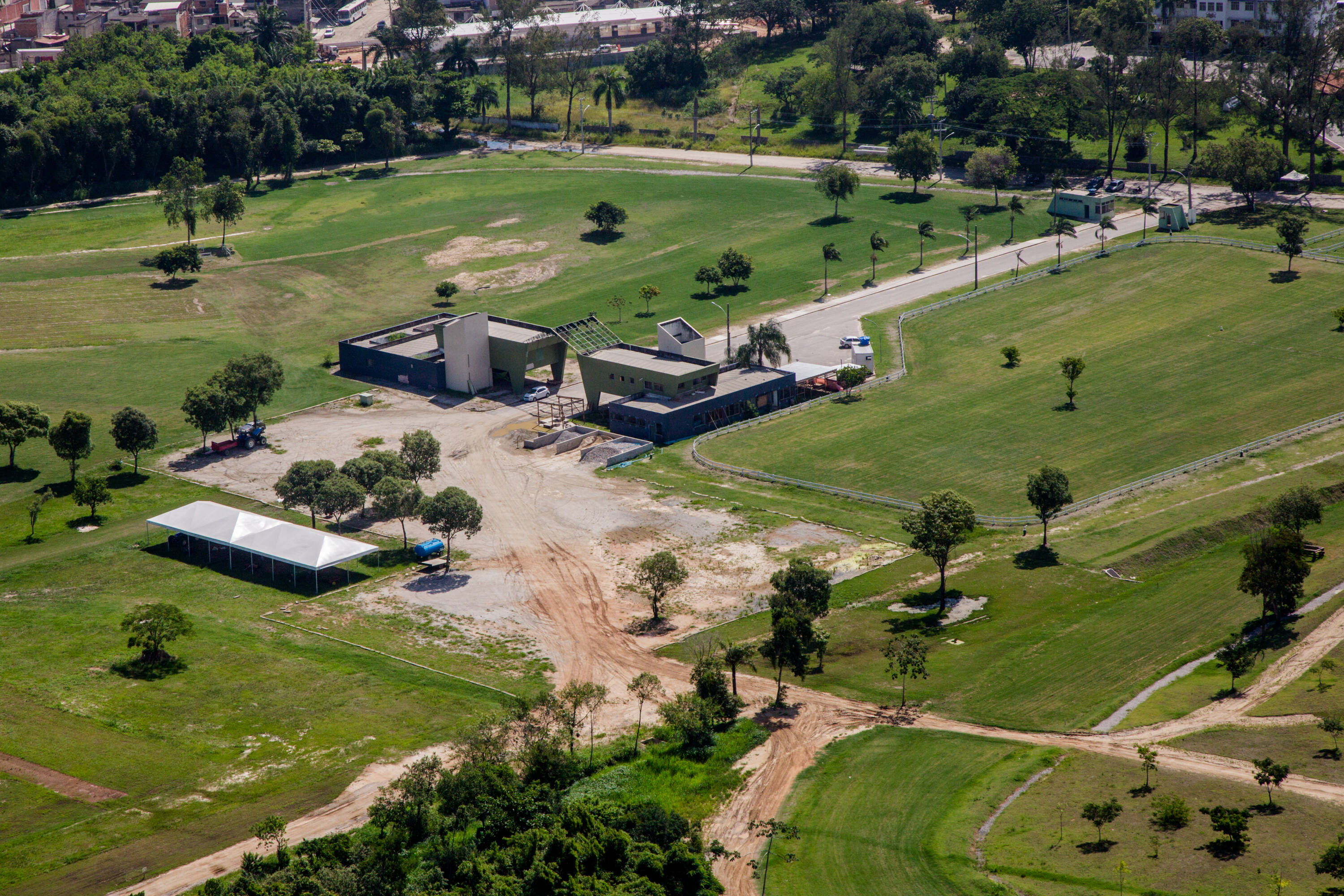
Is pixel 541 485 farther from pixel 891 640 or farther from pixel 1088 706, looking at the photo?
pixel 1088 706

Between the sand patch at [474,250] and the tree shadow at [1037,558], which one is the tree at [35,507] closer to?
the sand patch at [474,250]

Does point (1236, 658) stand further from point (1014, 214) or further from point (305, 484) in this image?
point (1014, 214)

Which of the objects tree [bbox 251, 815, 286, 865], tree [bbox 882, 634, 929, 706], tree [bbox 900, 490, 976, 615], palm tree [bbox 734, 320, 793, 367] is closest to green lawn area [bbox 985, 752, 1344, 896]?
tree [bbox 882, 634, 929, 706]

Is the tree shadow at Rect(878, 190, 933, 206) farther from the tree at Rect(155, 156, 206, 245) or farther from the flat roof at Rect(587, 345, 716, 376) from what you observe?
the tree at Rect(155, 156, 206, 245)

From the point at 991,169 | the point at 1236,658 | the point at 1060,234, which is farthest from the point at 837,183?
the point at 1236,658

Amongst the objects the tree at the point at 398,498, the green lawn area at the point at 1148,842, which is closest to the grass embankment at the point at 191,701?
the tree at the point at 398,498
